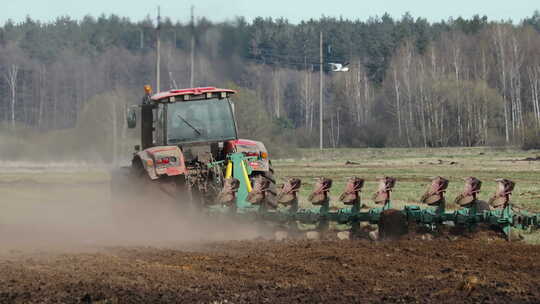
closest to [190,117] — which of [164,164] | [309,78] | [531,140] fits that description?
[164,164]

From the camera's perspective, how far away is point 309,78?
8688 centimetres

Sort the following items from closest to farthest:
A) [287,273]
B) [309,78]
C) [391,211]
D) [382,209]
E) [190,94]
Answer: [287,273] → [391,211] → [382,209] → [190,94] → [309,78]

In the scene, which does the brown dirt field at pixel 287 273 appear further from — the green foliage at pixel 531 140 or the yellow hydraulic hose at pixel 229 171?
the green foliage at pixel 531 140

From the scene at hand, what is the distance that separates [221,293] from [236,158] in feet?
20.1

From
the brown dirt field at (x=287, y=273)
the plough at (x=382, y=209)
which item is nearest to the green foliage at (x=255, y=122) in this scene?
the plough at (x=382, y=209)

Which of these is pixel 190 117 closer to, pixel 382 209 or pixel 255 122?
pixel 382 209

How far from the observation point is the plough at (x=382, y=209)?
40.0ft

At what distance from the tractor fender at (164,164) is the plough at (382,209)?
858 millimetres

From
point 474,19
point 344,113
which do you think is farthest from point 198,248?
point 474,19

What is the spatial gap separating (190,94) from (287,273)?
20.0ft

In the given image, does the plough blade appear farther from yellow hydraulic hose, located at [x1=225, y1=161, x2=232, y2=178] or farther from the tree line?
the tree line

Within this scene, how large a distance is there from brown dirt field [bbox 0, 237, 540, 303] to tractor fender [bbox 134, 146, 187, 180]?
2011mm

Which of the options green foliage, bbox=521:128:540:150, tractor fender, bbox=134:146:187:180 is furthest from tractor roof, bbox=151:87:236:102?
green foliage, bbox=521:128:540:150

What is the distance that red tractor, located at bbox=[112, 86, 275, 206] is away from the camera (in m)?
14.3
